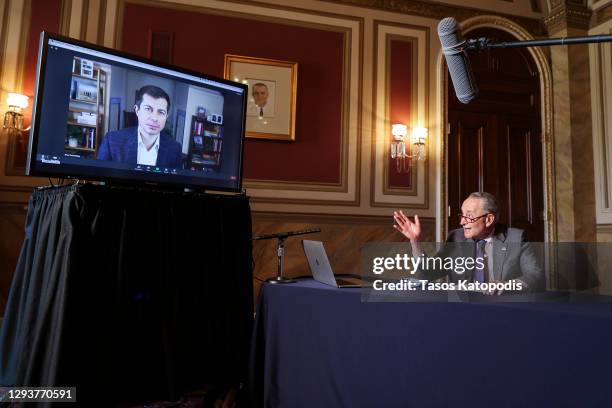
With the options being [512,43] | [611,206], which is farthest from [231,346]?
[611,206]

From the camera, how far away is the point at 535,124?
4.60 meters

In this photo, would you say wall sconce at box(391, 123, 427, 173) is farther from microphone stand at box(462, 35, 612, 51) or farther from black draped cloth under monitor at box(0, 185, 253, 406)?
microphone stand at box(462, 35, 612, 51)

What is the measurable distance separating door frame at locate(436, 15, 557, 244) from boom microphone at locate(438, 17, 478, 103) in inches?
125

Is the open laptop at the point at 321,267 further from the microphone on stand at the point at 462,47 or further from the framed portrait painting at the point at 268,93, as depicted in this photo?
the framed portrait painting at the point at 268,93

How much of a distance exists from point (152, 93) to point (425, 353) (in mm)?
1758

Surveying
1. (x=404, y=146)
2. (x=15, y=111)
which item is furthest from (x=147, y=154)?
(x=404, y=146)

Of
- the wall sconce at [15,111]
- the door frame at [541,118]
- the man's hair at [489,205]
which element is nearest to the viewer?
the man's hair at [489,205]

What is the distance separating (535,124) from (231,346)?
162 inches

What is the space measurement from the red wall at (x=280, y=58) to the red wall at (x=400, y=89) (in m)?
0.54

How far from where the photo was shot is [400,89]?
13.8 ft

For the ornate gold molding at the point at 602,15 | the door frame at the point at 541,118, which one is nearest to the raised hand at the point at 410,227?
the door frame at the point at 541,118

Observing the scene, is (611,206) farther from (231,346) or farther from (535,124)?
(231,346)

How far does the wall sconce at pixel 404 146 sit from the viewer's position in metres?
4.06
